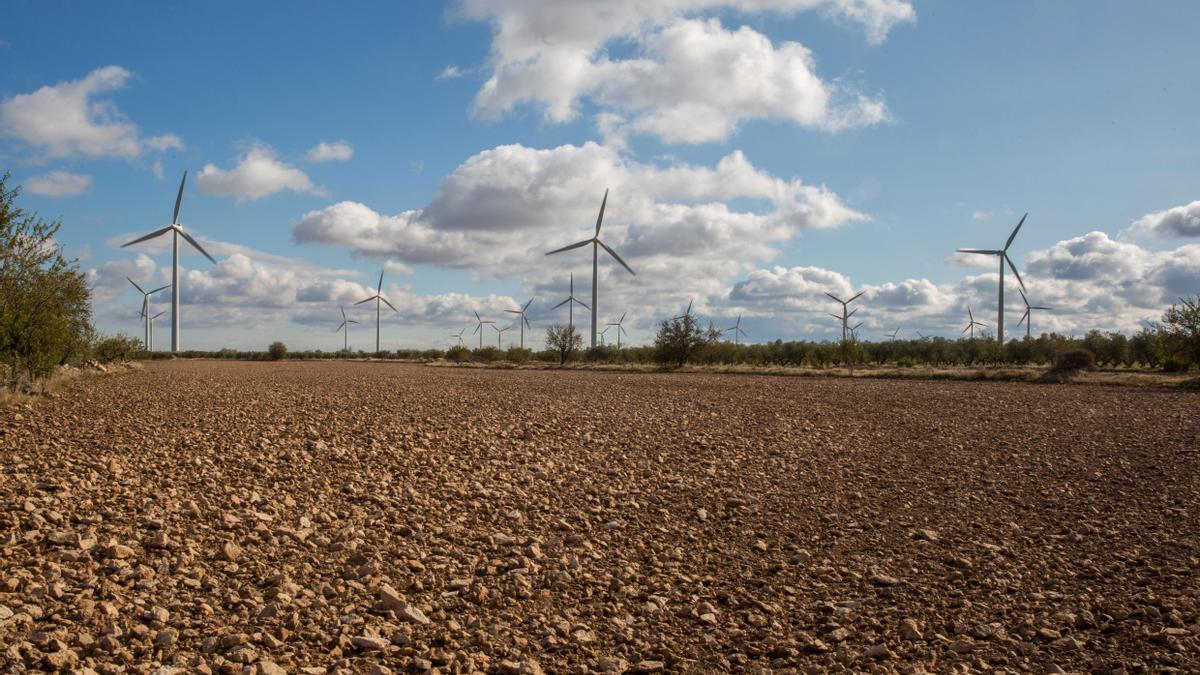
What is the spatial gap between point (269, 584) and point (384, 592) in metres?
1.02

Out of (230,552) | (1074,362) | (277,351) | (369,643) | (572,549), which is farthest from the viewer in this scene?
(277,351)

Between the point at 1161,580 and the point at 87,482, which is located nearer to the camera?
the point at 1161,580

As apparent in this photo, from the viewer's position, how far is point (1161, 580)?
7430mm

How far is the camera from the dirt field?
Result: 19.1ft

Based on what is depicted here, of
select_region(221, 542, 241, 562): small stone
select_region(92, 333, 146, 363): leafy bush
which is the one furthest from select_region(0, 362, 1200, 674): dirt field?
select_region(92, 333, 146, 363): leafy bush

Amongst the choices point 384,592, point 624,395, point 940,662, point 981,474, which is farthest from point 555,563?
point 624,395

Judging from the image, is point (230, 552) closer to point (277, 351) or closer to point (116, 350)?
point (116, 350)

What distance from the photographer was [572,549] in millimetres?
8125

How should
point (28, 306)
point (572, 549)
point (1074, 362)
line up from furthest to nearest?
point (1074, 362)
point (28, 306)
point (572, 549)

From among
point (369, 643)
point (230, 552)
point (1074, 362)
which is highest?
point (1074, 362)

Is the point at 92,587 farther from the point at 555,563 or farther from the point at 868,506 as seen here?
the point at 868,506

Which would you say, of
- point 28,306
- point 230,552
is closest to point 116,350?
point 28,306

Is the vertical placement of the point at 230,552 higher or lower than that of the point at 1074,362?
lower

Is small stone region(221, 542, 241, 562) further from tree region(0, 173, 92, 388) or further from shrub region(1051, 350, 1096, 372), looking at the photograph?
shrub region(1051, 350, 1096, 372)
